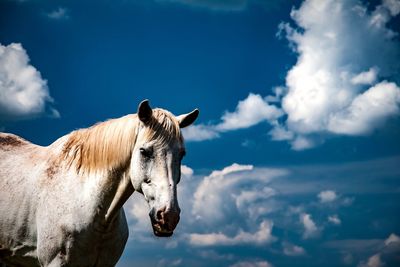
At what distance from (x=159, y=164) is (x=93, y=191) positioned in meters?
1.12

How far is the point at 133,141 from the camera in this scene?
546 centimetres

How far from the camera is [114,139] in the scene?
5.63m

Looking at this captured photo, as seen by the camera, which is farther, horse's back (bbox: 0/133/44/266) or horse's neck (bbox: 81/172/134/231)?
horse's back (bbox: 0/133/44/266)

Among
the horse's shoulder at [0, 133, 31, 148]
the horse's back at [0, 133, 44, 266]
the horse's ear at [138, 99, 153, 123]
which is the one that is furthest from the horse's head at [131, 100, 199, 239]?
the horse's shoulder at [0, 133, 31, 148]

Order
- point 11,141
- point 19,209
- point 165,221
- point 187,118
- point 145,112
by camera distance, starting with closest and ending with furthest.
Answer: point 165,221 < point 145,112 < point 187,118 < point 19,209 < point 11,141

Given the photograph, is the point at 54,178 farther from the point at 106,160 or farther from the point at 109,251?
the point at 109,251

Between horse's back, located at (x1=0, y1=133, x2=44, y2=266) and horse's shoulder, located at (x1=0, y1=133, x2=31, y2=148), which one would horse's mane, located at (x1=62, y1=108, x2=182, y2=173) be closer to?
horse's back, located at (x1=0, y1=133, x2=44, y2=266)

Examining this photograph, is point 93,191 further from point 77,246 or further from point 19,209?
point 19,209

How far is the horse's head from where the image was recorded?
4.84 metres

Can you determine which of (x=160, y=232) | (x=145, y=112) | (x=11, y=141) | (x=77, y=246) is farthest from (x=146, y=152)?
(x=11, y=141)

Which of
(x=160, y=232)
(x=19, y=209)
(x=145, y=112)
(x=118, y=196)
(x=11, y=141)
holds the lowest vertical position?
(x=160, y=232)

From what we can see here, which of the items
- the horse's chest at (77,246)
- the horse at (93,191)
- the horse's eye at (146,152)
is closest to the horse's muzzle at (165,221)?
the horse at (93,191)

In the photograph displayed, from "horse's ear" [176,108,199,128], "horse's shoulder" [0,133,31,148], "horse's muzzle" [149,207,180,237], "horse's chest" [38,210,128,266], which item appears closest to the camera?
"horse's muzzle" [149,207,180,237]

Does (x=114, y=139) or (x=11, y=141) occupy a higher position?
(x=11, y=141)
